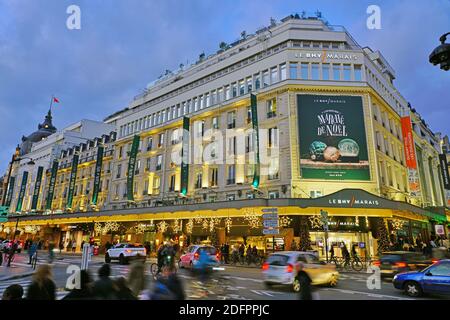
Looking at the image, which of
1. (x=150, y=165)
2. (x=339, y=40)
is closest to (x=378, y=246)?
(x=339, y=40)

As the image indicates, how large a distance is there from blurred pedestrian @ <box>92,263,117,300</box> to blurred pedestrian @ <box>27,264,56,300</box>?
1054 mm

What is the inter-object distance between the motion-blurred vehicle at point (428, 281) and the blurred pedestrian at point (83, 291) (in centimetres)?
1096

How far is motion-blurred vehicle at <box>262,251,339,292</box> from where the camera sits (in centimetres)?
1205

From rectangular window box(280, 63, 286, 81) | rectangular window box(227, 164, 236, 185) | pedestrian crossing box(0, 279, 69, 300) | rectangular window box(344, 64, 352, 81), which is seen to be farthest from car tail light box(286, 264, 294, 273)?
rectangular window box(344, 64, 352, 81)

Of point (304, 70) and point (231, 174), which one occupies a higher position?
point (304, 70)

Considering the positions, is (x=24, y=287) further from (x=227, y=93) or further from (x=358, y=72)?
(x=358, y=72)

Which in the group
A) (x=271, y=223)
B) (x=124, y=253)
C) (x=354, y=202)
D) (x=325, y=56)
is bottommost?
(x=124, y=253)

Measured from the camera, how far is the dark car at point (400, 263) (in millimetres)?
15398

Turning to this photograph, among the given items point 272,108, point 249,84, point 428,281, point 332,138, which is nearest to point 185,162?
point 272,108

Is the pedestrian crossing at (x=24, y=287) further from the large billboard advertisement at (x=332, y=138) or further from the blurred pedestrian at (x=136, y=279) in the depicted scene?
the large billboard advertisement at (x=332, y=138)

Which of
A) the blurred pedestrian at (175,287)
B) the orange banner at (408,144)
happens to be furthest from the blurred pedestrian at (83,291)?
the orange banner at (408,144)

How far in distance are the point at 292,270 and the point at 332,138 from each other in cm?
2118

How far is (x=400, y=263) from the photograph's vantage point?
50.8ft
